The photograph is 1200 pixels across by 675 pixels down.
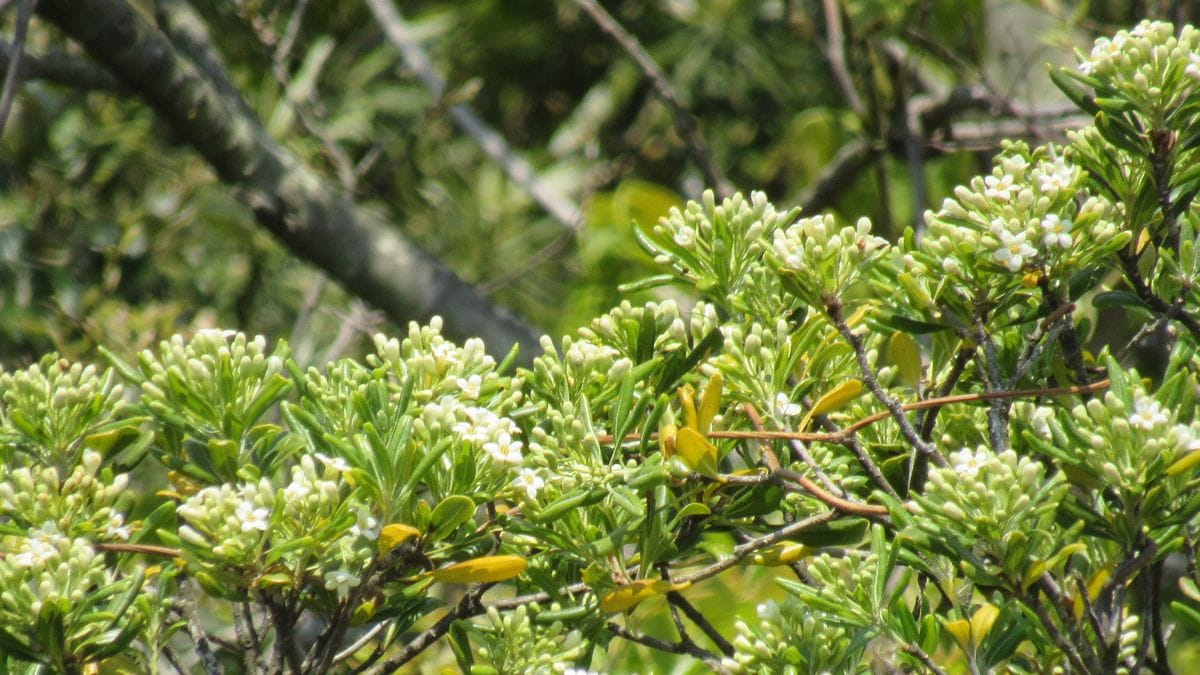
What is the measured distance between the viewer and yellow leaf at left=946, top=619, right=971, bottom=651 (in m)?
0.97

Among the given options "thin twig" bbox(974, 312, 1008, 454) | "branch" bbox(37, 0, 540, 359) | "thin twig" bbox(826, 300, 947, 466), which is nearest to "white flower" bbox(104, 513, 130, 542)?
"thin twig" bbox(826, 300, 947, 466)

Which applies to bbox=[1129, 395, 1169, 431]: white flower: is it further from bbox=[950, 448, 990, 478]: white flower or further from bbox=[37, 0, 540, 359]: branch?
bbox=[37, 0, 540, 359]: branch

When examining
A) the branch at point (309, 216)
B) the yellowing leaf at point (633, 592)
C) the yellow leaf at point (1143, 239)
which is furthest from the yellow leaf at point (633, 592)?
the branch at point (309, 216)

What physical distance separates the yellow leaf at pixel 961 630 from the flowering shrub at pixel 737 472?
11 mm

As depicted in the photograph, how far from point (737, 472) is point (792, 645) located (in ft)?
0.52

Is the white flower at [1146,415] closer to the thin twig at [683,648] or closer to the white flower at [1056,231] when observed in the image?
the white flower at [1056,231]

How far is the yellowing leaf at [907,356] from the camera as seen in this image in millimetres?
1174

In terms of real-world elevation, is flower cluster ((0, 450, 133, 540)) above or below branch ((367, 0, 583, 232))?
below

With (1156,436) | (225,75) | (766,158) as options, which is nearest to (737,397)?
(1156,436)

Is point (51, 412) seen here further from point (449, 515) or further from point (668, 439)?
point (668, 439)

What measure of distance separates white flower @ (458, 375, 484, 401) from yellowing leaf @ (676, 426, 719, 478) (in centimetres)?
19

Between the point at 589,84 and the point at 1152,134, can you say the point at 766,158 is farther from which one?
the point at 1152,134

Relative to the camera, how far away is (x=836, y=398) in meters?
1.10

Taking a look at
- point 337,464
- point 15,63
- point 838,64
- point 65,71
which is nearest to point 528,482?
point 337,464
